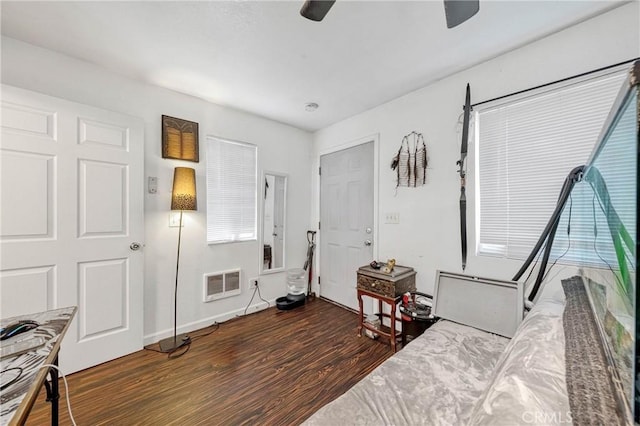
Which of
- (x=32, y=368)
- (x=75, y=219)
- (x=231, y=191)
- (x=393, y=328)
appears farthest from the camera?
(x=231, y=191)

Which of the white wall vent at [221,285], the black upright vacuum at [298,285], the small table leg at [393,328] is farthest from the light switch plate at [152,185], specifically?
the small table leg at [393,328]

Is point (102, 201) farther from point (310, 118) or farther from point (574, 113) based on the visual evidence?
point (574, 113)

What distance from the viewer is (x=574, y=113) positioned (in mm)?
→ 1578

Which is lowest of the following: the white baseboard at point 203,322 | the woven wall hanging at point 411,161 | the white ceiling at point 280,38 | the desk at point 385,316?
the white baseboard at point 203,322

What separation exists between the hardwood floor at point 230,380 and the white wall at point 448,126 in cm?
107

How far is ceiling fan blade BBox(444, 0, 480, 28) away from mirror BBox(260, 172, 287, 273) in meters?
2.51

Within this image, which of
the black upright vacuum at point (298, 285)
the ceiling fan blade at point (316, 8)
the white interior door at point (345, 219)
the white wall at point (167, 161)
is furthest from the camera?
the black upright vacuum at point (298, 285)

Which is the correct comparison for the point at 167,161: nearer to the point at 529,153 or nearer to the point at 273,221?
the point at 273,221

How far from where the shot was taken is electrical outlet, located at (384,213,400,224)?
2.58m

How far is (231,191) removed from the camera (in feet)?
9.52

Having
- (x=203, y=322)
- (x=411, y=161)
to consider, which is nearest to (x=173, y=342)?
(x=203, y=322)

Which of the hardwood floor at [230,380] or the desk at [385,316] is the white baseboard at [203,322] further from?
the desk at [385,316]

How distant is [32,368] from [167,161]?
208 centimetres

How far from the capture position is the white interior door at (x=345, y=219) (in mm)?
2947
